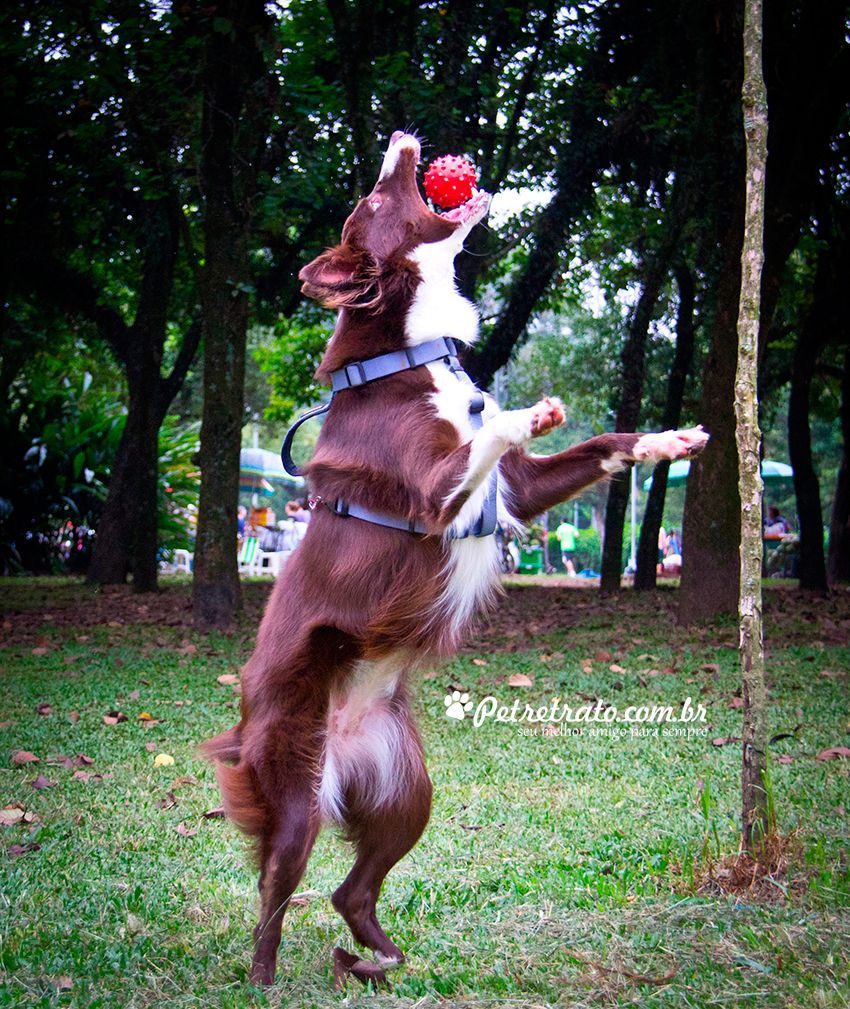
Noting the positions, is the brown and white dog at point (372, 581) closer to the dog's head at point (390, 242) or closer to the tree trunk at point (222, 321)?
the dog's head at point (390, 242)

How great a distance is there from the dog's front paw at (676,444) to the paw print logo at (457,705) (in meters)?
3.81

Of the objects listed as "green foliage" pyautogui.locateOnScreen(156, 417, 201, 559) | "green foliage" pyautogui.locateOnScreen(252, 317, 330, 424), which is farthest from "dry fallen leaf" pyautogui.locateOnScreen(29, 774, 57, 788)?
"green foliage" pyautogui.locateOnScreen(156, 417, 201, 559)

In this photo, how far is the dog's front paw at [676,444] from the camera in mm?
2664

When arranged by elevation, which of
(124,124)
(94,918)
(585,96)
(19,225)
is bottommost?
(94,918)

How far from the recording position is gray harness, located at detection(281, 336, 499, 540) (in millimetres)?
2801

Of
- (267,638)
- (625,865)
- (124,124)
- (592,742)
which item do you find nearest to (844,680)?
(592,742)

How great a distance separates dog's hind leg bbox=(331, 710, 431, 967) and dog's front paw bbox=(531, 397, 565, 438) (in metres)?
1.20

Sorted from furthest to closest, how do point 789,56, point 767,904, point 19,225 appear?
1. point 19,225
2. point 789,56
3. point 767,904

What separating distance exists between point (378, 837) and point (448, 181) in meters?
2.25

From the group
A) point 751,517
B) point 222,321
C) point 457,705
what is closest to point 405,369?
point 751,517

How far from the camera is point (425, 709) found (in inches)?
250

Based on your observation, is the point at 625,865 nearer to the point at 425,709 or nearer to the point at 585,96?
the point at 425,709

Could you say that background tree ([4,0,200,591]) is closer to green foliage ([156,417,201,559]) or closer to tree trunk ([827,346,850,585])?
green foliage ([156,417,201,559])

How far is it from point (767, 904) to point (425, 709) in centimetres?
353
